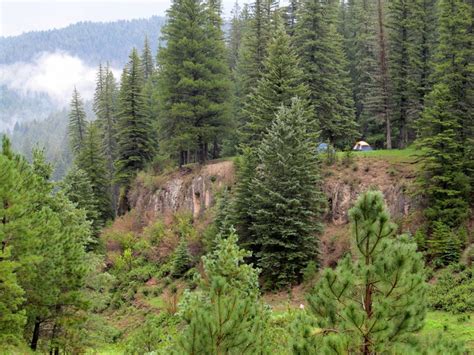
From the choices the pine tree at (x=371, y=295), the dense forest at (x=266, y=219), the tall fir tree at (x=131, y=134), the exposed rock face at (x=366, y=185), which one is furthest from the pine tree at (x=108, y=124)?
the pine tree at (x=371, y=295)

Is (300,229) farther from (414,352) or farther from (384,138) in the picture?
(384,138)

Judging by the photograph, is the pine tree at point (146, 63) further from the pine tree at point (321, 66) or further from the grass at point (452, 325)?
the grass at point (452, 325)

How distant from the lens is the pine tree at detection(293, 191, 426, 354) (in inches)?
259

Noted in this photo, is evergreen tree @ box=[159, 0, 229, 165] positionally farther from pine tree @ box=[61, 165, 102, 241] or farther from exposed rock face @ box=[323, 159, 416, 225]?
exposed rock face @ box=[323, 159, 416, 225]

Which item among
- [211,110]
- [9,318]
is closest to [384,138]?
[211,110]

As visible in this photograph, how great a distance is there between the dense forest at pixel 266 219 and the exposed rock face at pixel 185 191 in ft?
2.29

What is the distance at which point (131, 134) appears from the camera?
41.0 metres

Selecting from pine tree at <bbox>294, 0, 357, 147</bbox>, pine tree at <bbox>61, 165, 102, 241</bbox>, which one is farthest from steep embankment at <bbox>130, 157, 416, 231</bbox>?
pine tree at <bbox>294, 0, 357, 147</bbox>

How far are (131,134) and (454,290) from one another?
2986cm

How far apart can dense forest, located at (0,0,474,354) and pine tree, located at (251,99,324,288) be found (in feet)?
0.35

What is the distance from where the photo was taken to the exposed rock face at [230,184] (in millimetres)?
26250

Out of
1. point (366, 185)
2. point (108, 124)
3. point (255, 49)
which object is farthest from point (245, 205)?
point (108, 124)

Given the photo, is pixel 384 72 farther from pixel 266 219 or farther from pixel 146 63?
pixel 146 63

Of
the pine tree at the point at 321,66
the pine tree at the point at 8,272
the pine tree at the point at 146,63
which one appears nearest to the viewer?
the pine tree at the point at 8,272
